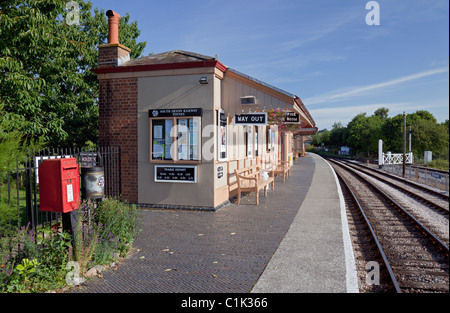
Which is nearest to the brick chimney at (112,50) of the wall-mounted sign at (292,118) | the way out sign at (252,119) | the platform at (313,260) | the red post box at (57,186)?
the way out sign at (252,119)

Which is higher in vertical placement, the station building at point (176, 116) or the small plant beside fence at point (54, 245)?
the station building at point (176, 116)

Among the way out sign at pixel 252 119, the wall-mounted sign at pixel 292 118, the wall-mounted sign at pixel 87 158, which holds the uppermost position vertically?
the wall-mounted sign at pixel 292 118

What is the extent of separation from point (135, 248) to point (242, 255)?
1829mm

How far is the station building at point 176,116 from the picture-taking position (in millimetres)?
8992

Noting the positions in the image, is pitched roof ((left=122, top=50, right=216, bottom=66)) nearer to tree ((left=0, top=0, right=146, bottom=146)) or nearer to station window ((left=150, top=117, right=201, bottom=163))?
station window ((left=150, top=117, right=201, bottom=163))

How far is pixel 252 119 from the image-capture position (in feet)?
30.7

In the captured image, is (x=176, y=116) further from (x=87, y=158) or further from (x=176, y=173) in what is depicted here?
(x=87, y=158)

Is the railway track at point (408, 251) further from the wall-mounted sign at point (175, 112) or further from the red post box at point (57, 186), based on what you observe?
the wall-mounted sign at point (175, 112)

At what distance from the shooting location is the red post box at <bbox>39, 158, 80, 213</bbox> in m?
4.67

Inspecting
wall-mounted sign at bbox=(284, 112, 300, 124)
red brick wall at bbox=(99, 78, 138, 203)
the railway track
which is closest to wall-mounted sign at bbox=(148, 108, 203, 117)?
red brick wall at bbox=(99, 78, 138, 203)

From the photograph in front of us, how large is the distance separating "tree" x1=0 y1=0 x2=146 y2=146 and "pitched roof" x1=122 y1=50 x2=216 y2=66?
209cm

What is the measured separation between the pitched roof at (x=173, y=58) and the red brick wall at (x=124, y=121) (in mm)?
665

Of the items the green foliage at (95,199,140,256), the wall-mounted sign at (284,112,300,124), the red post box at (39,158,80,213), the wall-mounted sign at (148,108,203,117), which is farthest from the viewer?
the wall-mounted sign at (284,112,300,124)
